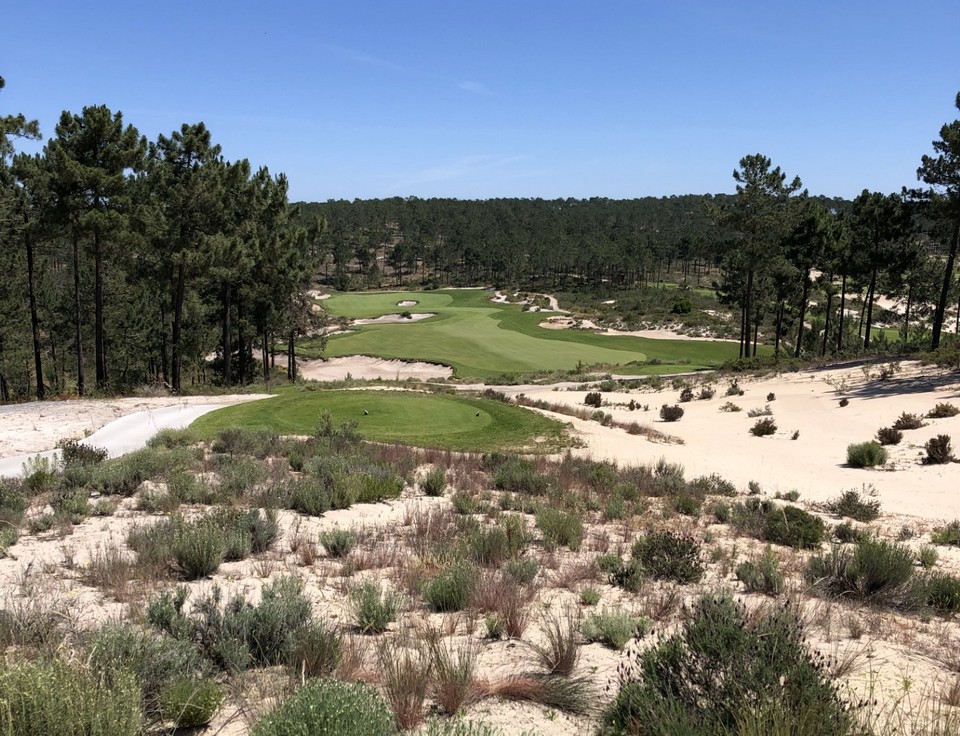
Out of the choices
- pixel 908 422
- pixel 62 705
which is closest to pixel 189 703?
pixel 62 705

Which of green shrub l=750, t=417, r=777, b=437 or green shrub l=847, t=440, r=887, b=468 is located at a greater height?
green shrub l=847, t=440, r=887, b=468

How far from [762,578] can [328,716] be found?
5841 mm

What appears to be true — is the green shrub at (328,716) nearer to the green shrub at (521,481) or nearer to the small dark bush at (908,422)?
the green shrub at (521,481)

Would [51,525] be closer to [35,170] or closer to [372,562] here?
[372,562]

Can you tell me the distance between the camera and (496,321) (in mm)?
87062

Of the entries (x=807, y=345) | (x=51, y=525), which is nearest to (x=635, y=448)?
(x=51, y=525)

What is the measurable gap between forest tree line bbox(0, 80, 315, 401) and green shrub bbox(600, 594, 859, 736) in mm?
29762

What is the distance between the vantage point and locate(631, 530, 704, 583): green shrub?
7.99 meters

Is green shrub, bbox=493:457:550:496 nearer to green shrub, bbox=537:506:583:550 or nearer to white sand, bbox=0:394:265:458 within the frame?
green shrub, bbox=537:506:583:550

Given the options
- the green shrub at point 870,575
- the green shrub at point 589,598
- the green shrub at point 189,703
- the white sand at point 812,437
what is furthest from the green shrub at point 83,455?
the green shrub at point 870,575

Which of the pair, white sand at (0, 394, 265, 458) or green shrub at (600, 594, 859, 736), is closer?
green shrub at (600, 594, 859, 736)

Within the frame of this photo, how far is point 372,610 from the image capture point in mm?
6258

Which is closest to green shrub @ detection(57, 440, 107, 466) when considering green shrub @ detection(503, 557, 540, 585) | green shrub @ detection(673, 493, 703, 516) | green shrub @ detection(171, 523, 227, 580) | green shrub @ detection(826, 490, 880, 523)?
green shrub @ detection(171, 523, 227, 580)

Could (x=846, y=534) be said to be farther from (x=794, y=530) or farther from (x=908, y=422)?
(x=908, y=422)
